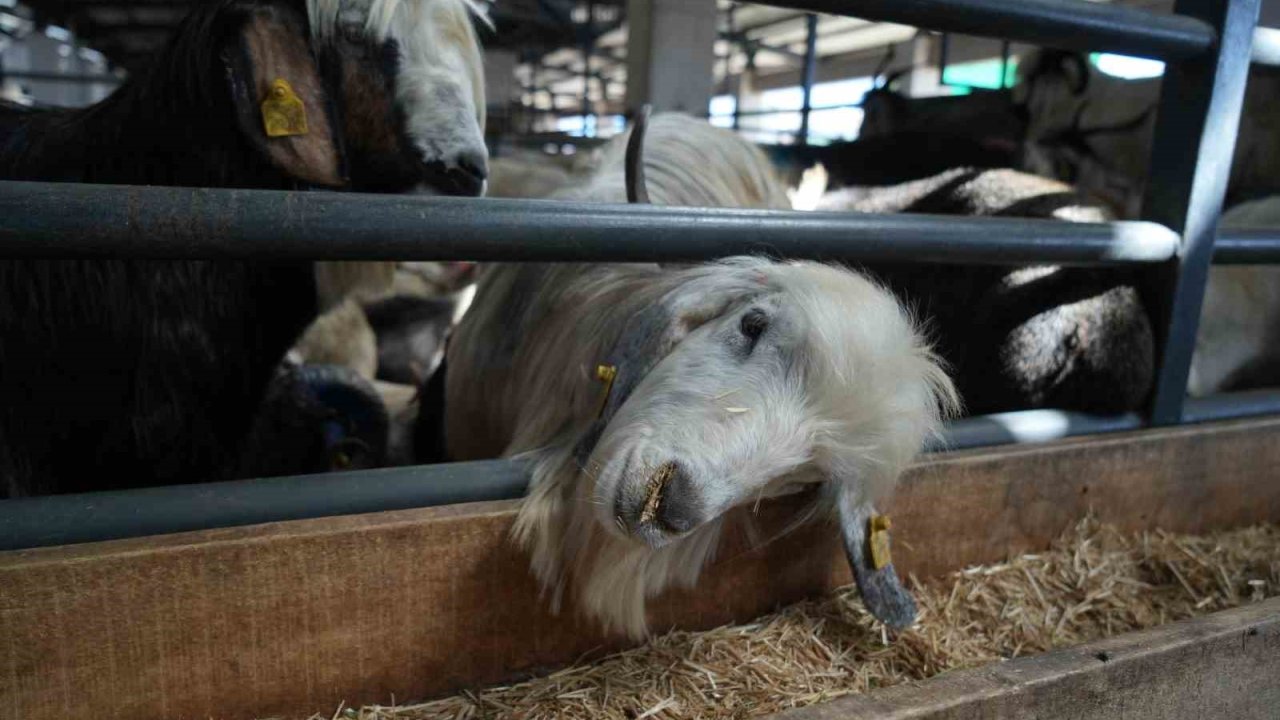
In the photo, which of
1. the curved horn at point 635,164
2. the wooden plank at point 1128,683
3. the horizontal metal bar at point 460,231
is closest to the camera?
the horizontal metal bar at point 460,231

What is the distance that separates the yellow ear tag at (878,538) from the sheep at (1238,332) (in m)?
1.85

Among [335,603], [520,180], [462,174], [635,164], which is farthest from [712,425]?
[520,180]

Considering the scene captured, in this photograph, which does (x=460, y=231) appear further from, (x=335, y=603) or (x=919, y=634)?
(x=919, y=634)

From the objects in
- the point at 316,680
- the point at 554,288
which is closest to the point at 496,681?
the point at 316,680

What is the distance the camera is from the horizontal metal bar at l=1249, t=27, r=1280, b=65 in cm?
195

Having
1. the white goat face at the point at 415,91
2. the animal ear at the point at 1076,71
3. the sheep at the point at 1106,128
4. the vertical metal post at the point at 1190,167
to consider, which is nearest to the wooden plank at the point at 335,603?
the vertical metal post at the point at 1190,167

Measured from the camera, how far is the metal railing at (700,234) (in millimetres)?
1137

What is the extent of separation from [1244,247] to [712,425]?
5.04 ft

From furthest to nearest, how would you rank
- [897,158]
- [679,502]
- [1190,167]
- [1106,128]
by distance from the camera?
[1106,128] → [897,158] → [1190,167] → [679,502]

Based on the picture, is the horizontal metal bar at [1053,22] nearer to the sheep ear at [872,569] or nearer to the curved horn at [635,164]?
the curved horn at [635,164]

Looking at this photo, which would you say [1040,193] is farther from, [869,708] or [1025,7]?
[869,708]

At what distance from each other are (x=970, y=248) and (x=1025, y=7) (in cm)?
47

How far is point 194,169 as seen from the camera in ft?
5.83

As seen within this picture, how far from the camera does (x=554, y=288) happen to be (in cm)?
206
